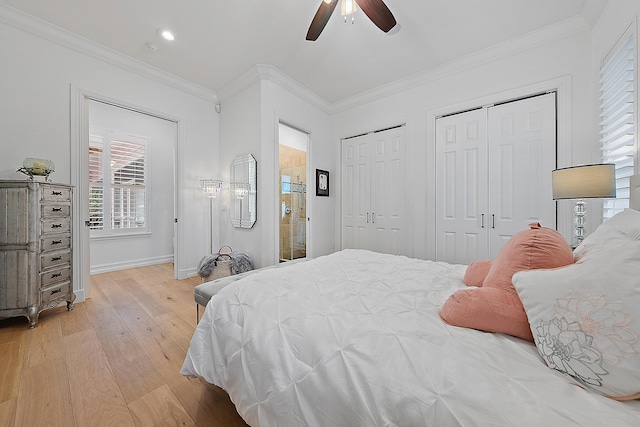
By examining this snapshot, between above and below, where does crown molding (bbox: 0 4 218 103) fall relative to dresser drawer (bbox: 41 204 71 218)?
above

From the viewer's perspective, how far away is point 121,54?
2.92 metres

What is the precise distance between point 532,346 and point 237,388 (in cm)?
110

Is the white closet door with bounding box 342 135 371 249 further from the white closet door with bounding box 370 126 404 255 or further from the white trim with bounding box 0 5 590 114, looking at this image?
the white trim with bounding box 0 5 590 114

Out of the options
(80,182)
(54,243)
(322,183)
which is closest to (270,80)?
(322,183)

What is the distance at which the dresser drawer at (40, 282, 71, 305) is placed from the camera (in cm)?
226

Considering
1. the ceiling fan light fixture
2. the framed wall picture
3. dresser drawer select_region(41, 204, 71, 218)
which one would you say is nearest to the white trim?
the framed wall picture

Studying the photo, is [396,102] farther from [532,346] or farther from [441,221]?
[532,346]

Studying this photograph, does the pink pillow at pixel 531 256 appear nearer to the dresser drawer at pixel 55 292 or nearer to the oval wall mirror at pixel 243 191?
the oval wall mirror at pixel 243 191

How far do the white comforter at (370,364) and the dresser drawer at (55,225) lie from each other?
7.37ft

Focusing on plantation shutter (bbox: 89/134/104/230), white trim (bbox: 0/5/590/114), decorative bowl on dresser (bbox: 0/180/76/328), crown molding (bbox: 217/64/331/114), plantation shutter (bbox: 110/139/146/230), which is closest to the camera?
decorative bowl on dresser (bbox: 0/180/76/328)

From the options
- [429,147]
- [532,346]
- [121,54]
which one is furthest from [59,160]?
[429,147]

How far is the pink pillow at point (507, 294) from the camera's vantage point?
2.77 ft

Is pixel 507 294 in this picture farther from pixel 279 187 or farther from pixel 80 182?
pixel 80 182

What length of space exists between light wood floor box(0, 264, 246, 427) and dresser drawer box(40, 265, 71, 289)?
332mm
